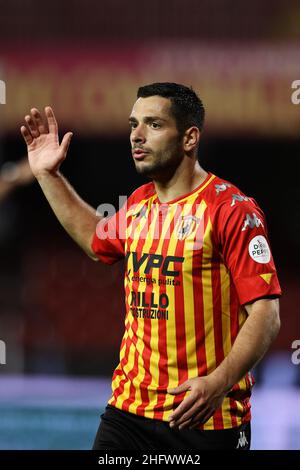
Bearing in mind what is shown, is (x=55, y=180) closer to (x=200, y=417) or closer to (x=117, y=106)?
(x=200, y=417)

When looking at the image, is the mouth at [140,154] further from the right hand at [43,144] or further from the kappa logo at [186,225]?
the right hand at [43,144]

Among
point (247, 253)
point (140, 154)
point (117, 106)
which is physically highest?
point (117, 106)

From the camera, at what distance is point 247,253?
285cm

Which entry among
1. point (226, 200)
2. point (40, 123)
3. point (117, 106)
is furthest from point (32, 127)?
point (117, 106)

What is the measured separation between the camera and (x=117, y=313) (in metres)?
9.79

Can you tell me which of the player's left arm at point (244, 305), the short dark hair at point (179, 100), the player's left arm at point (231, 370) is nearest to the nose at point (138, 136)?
the short dark hair at point (179, 100)

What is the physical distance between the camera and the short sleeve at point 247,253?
9.25 feet

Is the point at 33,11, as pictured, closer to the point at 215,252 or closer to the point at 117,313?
the point at 117,313

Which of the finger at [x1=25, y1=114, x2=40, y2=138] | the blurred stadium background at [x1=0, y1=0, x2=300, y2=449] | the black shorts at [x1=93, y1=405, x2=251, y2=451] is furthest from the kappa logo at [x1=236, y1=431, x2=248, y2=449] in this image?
the blurred stadium background at [x1=0, y1=0, x2=300, y2=449]

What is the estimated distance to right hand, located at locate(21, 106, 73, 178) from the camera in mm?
3436

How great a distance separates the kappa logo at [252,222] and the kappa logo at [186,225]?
198mm

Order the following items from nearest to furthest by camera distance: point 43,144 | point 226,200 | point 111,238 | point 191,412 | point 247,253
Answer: point 191,412 → point 247,253 → point 226,200 → point 111,238 → point 43,144

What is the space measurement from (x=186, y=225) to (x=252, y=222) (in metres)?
0.27

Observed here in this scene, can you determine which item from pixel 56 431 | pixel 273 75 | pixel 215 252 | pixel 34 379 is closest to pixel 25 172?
pixel 56 431
